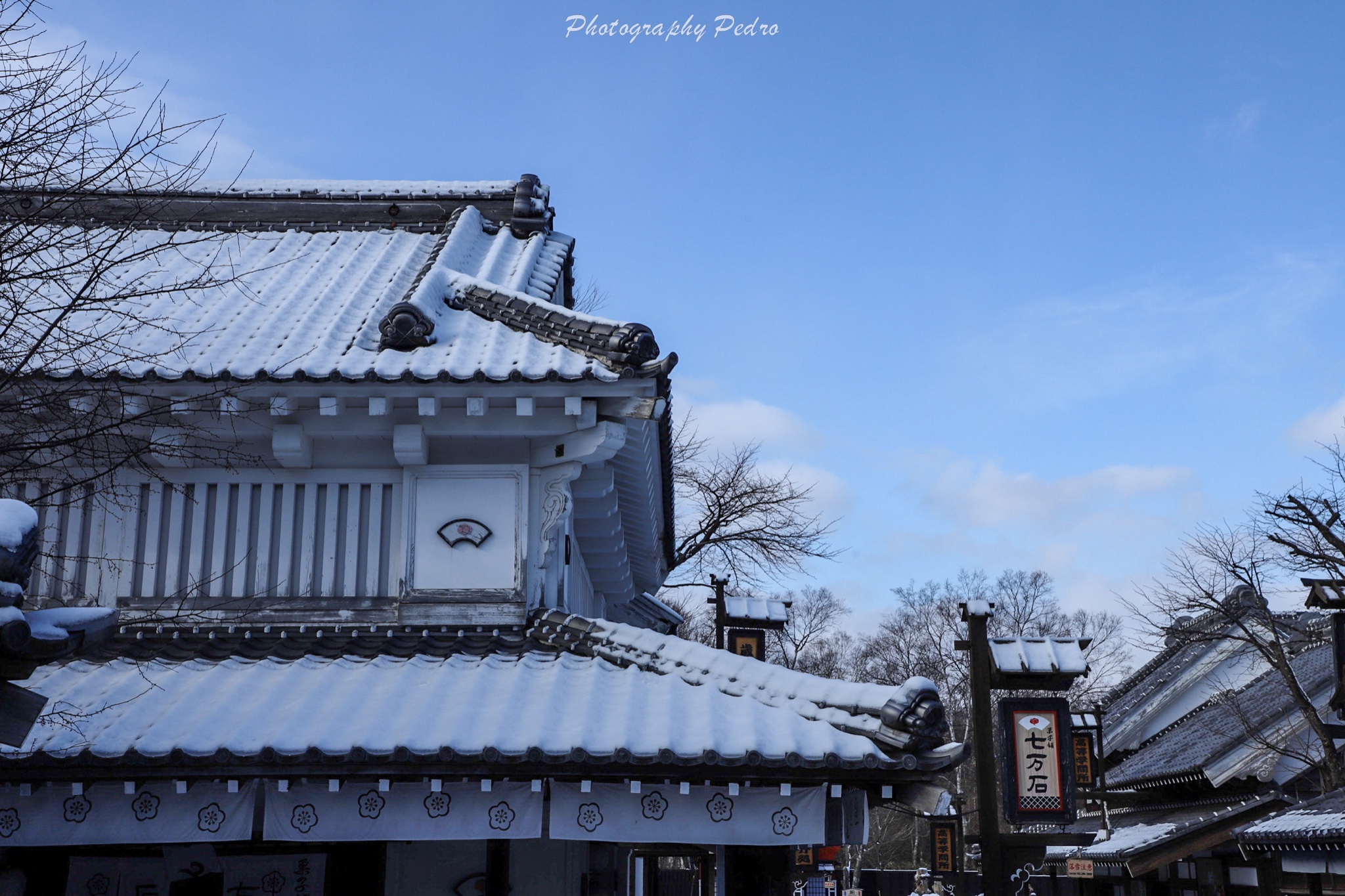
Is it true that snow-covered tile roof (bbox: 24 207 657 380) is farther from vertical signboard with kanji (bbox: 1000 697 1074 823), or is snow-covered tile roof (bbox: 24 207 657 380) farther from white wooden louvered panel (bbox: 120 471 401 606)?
vertical signboard with kanji (bbox: 1000 697 1074 823)

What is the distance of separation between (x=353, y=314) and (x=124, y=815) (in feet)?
16.8

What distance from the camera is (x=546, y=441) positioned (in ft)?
31.6

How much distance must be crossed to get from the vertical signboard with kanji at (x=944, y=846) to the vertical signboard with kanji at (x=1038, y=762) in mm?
13343

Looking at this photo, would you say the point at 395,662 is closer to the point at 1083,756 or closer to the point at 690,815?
the point at 690,815

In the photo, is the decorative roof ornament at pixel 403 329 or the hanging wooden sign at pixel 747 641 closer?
the decorative roof ornament at pixel 403 329

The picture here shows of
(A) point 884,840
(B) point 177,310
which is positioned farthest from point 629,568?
(A) point 884,840

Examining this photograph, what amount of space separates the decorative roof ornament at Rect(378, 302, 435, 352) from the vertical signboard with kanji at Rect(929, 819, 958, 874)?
18.5 m

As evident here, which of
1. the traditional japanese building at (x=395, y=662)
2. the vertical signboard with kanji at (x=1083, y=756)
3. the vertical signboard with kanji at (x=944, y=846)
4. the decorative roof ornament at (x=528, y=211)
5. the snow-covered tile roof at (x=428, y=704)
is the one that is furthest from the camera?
the vertical signboard with kanji at (x=944, y=846)

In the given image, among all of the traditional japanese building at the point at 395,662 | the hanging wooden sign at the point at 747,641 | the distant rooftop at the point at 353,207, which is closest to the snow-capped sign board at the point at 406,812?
the traditional japanese building at the point at 395,662

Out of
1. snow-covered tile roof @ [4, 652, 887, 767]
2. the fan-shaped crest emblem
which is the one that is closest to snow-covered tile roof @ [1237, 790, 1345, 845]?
snow-covered tile roof @ [4, 652, 887, 767]

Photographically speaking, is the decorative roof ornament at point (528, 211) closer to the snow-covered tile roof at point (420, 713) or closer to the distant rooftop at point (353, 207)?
the distant rooftop at point (353, 207)

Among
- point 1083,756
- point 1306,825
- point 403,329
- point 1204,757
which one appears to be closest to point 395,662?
point 403,329

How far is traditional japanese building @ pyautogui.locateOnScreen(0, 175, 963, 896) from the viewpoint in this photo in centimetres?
695

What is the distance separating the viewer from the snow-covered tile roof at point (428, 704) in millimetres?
6773
